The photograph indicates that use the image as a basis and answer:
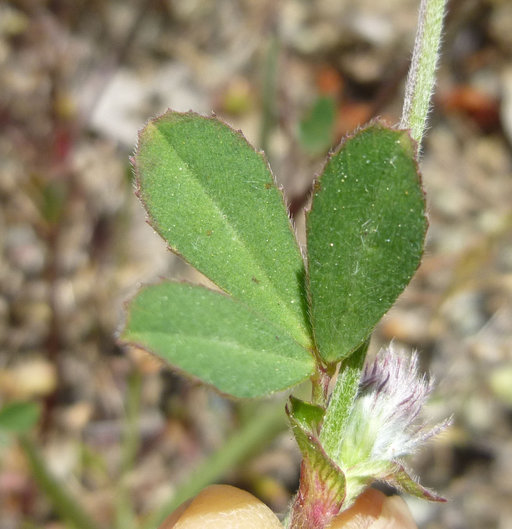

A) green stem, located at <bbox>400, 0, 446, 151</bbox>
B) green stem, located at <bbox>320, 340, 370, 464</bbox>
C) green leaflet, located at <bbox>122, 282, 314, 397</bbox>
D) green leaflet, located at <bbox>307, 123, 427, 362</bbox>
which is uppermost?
green stem, located at <bbox>400, 0, 446, 151</bbox>

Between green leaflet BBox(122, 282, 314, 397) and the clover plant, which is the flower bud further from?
green leaflet BBox(122, 282, 314, 397)

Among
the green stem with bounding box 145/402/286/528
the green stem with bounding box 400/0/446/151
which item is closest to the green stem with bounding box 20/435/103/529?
the green stem with bounding box 145/402/286/528

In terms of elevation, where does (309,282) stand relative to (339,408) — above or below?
above

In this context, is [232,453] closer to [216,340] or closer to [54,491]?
[54,491]

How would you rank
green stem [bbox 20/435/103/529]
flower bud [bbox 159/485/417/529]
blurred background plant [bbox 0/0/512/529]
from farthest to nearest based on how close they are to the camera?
blurred background plant [bbox 0/0/512/529], green stem [bbox 20/435/103/529], flower bud [bbox 159/485/417/529]

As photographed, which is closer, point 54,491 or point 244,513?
point 244,513

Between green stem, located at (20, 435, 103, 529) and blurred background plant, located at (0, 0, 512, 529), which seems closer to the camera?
green stem, located at (20, 435, 103, 529)

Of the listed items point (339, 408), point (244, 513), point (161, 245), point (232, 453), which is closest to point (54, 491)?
point (232, 453)
